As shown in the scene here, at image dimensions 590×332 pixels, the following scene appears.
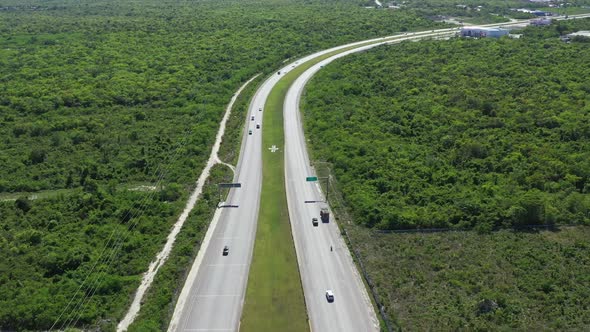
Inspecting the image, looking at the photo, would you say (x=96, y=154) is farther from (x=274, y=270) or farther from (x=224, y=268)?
(x=274, y=270)

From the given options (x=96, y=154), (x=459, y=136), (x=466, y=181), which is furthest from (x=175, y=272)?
(x=459, y=136)

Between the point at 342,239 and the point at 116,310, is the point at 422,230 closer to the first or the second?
the point at 342,239

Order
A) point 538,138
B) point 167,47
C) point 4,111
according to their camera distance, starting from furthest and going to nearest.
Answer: point 167,47
point 4,111
point 538,138

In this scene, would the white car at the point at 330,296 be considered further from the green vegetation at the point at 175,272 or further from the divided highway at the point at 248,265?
the green vegetation at the point at 175,272

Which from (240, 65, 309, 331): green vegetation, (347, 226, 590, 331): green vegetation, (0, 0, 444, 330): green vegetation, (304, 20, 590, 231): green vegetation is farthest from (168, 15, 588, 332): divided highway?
(304, 20, 590, 231): green vegetation

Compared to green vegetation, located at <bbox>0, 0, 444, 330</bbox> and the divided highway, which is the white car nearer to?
the divided highway

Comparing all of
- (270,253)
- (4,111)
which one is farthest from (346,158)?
(4,111)
